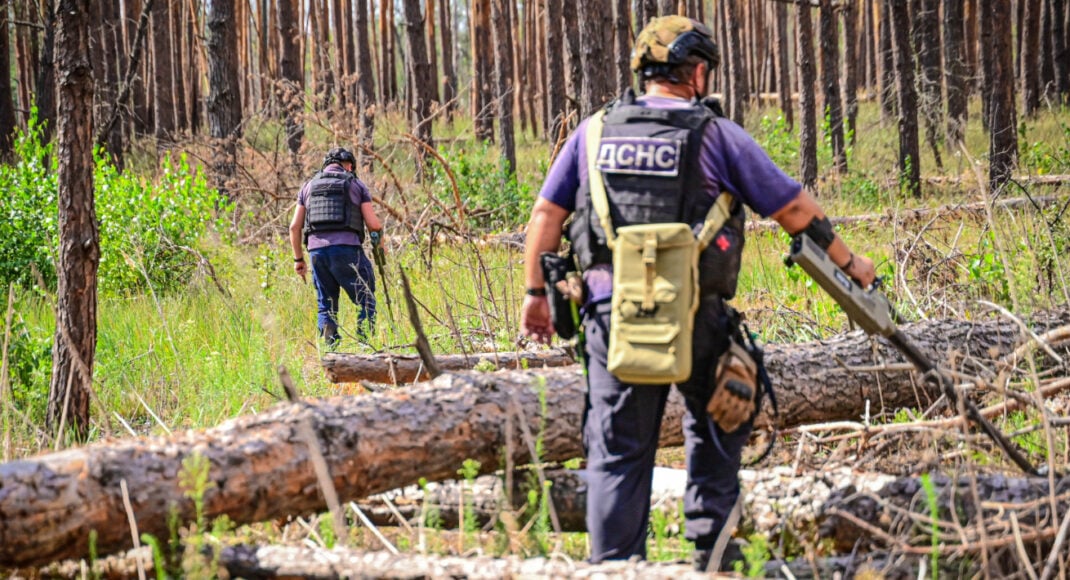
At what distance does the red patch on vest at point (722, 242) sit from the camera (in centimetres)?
316

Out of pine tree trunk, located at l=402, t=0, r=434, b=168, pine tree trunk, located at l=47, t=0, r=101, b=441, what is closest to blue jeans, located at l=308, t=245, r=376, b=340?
pine tree trunk, located at l=47, t=0, r=101, b=441

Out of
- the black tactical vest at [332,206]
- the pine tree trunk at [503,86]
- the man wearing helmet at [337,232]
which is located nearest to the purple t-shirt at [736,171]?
the man wearing helmet at [337,232]

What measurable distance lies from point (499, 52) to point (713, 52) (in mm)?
19410

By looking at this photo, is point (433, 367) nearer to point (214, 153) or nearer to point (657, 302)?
point (657, 302)

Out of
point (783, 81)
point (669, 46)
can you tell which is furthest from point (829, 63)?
point (669, 46)

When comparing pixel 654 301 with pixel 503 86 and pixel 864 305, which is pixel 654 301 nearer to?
pixel 864 305

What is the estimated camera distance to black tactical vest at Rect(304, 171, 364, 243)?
748 cm

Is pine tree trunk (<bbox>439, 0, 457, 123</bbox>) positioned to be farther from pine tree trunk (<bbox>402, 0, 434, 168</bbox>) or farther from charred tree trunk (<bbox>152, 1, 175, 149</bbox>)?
pine tree trunk (<bbox>402, 0, 434, 168</bbox>)

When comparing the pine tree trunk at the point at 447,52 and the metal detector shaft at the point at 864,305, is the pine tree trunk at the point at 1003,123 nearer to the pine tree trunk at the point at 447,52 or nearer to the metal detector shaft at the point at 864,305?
the metal detector shaft at the point at 864,305

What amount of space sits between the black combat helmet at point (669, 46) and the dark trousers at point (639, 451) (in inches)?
29.7

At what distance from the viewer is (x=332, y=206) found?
7.47m

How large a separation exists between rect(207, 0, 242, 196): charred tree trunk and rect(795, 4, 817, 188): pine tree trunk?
7.55 m

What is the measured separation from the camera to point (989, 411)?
3984mm

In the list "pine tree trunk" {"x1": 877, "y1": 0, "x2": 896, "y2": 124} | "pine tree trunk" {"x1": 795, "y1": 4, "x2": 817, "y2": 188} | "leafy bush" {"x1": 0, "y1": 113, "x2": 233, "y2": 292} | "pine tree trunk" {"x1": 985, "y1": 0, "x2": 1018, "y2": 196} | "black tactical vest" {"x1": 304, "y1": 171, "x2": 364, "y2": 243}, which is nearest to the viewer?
"black tactical vest" {"x1": 304, "y1": 171, "x2": 364, "y2": 243}
